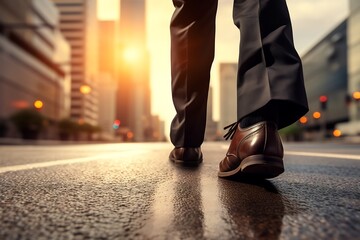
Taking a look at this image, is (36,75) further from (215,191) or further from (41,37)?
(215,191)

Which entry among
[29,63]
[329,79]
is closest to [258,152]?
[29,63]

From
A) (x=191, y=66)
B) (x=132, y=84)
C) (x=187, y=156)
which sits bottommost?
(x=187, y=156)

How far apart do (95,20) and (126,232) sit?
114162 millimetres

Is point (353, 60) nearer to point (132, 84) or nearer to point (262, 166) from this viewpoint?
point (262, 166)

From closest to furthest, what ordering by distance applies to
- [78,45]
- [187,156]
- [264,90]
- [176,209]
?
1. [176,209]
2. [264,90]
3. [187,156]
4. [78,45]

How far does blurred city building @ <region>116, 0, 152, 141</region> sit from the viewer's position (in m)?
147

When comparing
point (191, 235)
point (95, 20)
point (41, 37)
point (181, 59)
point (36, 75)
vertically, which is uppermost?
point (95, 20)

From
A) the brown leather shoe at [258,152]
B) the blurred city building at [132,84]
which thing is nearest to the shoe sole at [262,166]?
the brown leather shoe at [258,152]

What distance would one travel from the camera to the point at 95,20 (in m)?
108

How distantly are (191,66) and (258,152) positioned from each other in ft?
3.59

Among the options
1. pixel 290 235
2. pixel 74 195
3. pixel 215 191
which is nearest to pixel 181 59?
pixel 215 191

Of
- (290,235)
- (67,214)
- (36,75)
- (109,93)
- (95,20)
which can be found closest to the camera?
(290,235)

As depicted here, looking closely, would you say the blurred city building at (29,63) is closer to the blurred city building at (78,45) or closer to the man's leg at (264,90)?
the blurred city building at (78,45)

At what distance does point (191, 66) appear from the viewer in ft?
7.98
